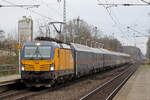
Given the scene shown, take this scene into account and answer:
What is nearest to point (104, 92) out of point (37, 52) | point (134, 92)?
point (134, 92)

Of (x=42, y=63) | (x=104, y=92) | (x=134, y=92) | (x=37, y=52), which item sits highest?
(x=37, y=52)

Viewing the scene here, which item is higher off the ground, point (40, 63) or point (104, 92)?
point (40, 63)

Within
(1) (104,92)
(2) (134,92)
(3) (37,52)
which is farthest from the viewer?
(3) (37,52)

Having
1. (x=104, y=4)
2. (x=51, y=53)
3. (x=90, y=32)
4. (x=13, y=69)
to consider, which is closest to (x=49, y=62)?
(x=51, y=53)

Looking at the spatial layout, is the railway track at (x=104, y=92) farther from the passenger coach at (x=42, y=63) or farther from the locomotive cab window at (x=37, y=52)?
the locomotive cab window at (x=37, y=52)

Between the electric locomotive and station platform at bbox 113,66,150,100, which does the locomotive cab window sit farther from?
station platform at bbox 113,66,150,100

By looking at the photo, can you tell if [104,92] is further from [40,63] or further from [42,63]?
[40,63]

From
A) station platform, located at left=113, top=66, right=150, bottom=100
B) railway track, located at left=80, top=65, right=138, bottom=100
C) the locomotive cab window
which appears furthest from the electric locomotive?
station platform, located at left=113, top=66, right=150, bottom=100

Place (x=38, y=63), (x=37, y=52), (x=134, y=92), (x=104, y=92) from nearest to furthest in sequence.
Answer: (x=134, y=92)
(x=38, y=63)
(x=104, y=92)
(x=37, y=52)

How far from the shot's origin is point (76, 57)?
23609mm

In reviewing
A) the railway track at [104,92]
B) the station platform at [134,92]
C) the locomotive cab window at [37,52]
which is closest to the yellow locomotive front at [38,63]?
the locomotive cab window at [37,52]

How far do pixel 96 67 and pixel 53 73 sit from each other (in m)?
16.8

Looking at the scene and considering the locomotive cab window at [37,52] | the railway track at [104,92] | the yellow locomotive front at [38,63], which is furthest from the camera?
the locomotive cab window at [37,52]

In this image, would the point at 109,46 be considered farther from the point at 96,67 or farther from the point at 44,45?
the point at 44,45
